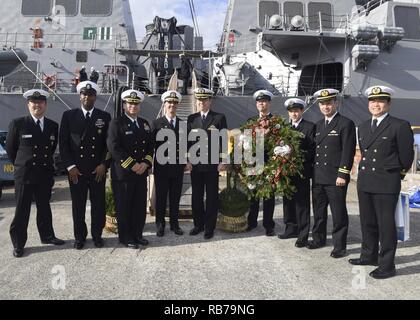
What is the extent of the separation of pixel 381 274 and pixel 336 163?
1.24 meters

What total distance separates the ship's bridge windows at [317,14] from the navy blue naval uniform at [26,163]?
13.2m

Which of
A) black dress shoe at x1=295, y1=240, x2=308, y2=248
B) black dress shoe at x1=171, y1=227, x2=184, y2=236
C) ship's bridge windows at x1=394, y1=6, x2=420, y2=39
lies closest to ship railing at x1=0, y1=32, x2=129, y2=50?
ship's bridge windows at x1=394, y1=6, x2=420, y2=39

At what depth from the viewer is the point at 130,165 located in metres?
4.16

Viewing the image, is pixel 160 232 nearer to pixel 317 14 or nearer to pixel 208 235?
pixel 208 235

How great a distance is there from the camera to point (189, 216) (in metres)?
5.63

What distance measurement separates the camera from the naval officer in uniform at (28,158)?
160 inches

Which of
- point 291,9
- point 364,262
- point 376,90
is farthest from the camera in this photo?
point 291,9

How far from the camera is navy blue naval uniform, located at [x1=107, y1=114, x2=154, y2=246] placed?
4.12 m

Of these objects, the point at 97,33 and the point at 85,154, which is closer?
the point at 85,154

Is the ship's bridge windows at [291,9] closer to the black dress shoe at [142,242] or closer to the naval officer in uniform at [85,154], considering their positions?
the naval officer in uniform at [85,154]

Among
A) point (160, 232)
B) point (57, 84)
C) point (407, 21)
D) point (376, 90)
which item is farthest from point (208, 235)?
point (407, 21)

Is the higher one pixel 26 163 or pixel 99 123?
pixel 99 123

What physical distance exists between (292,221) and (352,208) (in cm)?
245

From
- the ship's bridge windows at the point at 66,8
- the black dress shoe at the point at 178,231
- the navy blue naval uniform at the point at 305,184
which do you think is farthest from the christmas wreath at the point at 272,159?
the ship's bridge windows at the point at 66,8
